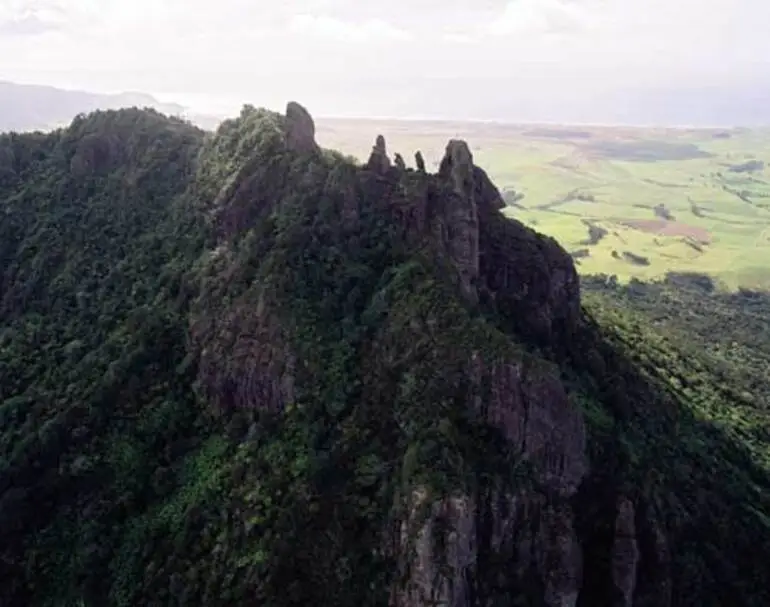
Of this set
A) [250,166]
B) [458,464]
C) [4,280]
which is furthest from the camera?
[4,280]

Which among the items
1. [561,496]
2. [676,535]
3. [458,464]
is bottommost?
[676,535]

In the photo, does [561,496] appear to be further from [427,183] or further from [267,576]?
[427,183]

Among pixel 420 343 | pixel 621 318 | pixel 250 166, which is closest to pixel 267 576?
pixel 420 343

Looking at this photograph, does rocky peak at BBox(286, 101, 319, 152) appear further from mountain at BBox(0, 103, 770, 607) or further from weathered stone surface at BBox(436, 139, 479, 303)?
weathered stone surface at BBox(436, 139, 479, 303)

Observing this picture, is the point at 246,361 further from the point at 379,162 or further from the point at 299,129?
the point at 299,129

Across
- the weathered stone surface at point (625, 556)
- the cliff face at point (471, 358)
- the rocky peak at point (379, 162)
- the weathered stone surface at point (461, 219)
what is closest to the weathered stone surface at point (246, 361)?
the cliff face at point (471, 358)

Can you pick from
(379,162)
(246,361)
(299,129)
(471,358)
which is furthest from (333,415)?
(299,129)

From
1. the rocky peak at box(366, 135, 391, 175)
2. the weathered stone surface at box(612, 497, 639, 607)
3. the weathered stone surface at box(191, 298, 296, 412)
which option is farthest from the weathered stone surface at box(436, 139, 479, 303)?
the weathered stone surface at box(612, 497, 639, 607)
